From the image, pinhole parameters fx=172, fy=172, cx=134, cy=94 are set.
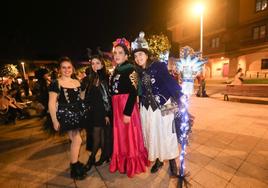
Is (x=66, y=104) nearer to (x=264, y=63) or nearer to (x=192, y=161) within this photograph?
(x=192, y=161)

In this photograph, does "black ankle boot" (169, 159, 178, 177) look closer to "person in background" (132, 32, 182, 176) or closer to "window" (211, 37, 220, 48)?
"person in background" (132, 32, 182, 176)

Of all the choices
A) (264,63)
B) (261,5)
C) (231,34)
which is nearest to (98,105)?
(264,63)

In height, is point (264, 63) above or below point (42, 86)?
above

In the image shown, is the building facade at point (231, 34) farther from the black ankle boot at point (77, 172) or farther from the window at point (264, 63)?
the black ankle boot at point (77, 172)

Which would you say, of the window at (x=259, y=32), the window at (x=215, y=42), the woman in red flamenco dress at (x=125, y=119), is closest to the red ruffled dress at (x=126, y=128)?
the woman in red flamenco dress at (x=125, y=119)

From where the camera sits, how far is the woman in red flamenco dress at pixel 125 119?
2717 millimetres

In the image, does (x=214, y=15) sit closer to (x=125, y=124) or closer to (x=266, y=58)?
(x=266, y=58)

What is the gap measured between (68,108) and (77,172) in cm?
116

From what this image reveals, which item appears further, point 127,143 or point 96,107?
point 96,107

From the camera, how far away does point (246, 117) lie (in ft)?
19.4

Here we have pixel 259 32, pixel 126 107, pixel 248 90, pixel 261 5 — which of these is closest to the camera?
pixel 126 107

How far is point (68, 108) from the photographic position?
275cm

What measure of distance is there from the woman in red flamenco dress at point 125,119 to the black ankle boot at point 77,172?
51 cm

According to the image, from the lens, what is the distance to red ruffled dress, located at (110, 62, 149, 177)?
2715 mm
